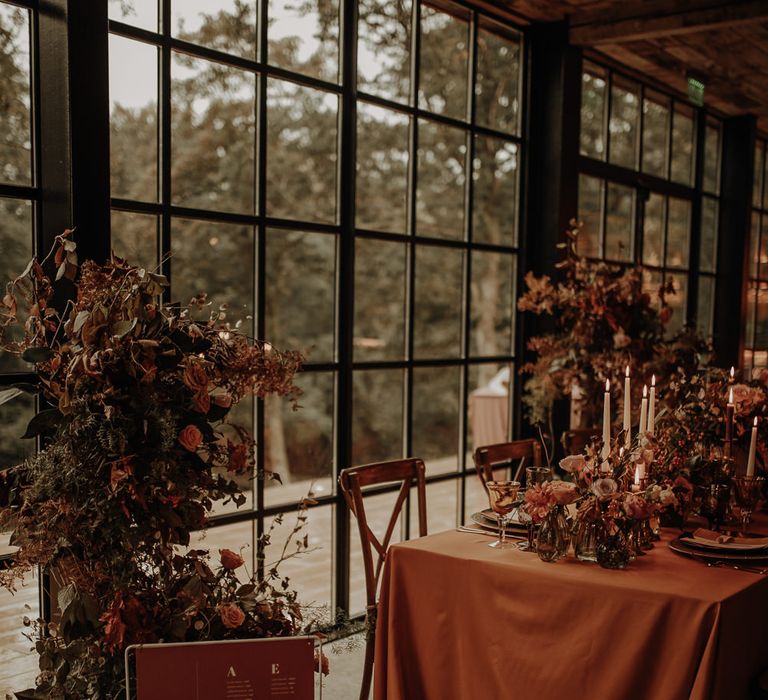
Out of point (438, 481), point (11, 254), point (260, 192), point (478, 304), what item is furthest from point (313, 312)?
point (11, 254)

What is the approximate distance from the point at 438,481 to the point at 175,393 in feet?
7.39

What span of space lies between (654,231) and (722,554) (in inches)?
140

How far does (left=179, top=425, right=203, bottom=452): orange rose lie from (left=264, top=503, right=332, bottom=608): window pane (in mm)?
1661

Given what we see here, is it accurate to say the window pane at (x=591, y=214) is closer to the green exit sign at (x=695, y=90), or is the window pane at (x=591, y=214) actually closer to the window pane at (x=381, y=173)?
the green exit sign at (x=695, y=90)

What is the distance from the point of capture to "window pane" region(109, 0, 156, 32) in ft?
9.46

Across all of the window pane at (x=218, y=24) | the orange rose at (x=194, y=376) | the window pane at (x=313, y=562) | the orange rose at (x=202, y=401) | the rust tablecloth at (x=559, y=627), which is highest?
the window pane at (x=218, y=24)

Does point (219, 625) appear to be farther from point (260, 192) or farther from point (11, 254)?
point (260, 192)

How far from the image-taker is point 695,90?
5148 mm

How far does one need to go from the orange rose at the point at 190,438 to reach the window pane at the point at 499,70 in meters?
2.65

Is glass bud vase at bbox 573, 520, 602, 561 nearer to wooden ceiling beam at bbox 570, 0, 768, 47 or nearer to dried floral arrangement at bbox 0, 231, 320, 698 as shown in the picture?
dried floral arrangement at bbox 0, 231, 320, 698

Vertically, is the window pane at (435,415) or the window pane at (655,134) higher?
the window pane at (655,134)

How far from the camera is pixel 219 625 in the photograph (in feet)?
7.43

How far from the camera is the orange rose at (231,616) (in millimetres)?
2182

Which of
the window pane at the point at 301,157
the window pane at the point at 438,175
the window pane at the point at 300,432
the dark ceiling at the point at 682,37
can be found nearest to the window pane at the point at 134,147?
the window pane at the point at 301,157
